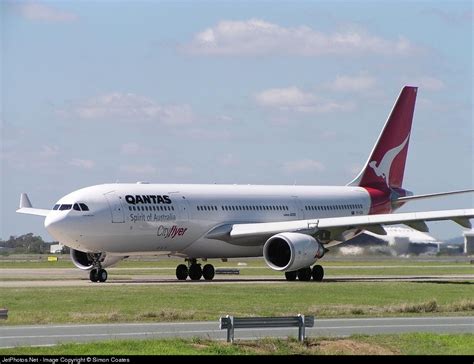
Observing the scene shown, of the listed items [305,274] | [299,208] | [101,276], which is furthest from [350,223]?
[101,276]

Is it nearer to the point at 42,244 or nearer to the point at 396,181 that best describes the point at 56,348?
the point at 396,181

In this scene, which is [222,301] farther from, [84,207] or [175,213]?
[175,213]

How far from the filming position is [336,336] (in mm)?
26484

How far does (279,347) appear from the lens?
79.7 feet

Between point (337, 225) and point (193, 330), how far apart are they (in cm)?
2602

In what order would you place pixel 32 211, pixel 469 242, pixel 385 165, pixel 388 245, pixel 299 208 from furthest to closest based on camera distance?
pixel 469 242 < pixel 388 245 < pixel 385 165 < pixel 32 211 < pixel 299 208

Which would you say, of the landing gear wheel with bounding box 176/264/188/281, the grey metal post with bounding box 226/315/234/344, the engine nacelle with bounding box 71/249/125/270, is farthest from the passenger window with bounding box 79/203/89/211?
the grey metal post with bounding box 226/315/234/344

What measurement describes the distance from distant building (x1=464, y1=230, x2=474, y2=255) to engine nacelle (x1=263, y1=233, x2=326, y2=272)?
54.0 m

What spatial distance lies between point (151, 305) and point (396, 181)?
105ft

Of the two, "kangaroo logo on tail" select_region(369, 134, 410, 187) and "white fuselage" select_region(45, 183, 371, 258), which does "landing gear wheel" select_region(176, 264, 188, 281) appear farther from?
"kangaroo logo on tail" select_region(369, 134, 410, 187)

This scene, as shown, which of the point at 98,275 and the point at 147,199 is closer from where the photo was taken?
the point at 98,275

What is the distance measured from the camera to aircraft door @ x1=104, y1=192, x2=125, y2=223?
50438mm

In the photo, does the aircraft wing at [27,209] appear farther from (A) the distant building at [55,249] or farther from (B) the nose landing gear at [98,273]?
(A) the distant building at [55,249]

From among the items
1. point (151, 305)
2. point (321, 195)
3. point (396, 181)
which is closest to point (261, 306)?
point (151, 305)
